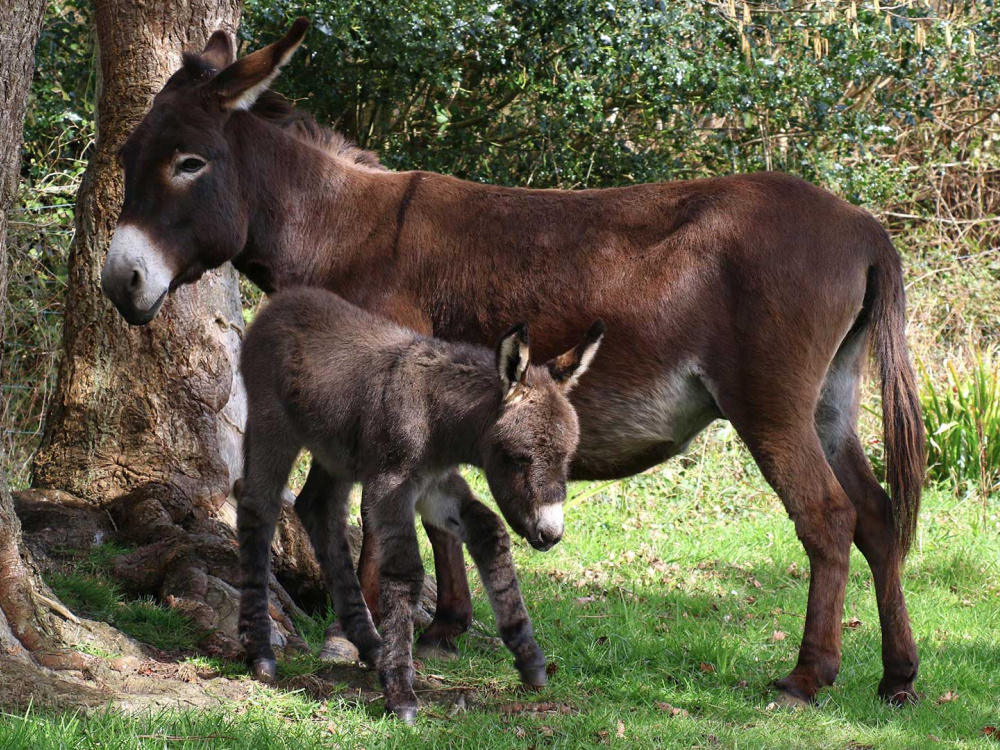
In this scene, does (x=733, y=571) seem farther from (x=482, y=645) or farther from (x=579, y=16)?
(x=579, y=16)

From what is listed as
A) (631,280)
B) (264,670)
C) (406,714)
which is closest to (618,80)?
(631,280)

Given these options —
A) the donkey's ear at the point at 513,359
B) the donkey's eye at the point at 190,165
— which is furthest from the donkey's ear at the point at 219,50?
the donkey's ear at the point at 513,359

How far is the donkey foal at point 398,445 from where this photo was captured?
151 inches

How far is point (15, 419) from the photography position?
8023 millimetres

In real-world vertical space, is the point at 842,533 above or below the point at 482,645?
above

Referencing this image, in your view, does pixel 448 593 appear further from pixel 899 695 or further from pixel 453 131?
pixel 453 131

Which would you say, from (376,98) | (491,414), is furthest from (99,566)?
(376,98)

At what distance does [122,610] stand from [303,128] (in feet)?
7.48

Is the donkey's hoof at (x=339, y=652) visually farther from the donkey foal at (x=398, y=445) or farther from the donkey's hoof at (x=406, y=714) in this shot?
the donkey's hoof at (x=406, y=714)

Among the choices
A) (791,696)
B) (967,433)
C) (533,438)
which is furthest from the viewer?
(967,433)

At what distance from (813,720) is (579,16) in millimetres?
5546

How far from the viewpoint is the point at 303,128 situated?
4.76 metres

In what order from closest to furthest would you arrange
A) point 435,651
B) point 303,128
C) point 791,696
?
point 791,696, point 435,651, point 303,128

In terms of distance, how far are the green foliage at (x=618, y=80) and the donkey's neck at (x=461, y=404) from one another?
4.31 meters
